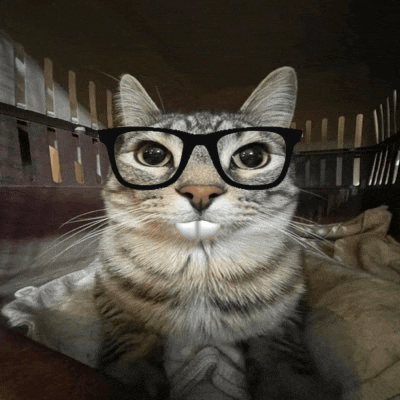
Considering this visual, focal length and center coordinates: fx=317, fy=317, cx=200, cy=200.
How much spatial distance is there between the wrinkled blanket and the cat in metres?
0.02

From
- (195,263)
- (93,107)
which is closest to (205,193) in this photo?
(195,263)

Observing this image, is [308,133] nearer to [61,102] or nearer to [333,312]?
[333,312]

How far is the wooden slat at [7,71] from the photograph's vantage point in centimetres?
48

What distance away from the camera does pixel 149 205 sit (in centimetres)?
40

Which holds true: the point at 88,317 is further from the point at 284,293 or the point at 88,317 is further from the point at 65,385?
the point at 284,293

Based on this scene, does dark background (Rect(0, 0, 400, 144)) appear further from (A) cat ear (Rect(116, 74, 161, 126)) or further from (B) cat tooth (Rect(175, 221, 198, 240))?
(B) cat tooth (Rect(175, 221, 198, 240))

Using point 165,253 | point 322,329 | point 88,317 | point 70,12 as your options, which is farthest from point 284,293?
point 70,12

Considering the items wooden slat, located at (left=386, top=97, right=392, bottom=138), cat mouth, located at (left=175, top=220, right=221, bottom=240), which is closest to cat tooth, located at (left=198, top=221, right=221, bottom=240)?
cat mouth, located at (left=175, top=220, right=221, bottom=240)

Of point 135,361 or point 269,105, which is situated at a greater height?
point 269,105

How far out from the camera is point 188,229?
38cm

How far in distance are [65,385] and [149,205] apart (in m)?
0.23

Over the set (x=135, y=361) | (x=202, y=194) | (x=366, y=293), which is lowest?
(x=135, y=361)

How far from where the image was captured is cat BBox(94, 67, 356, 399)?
40 centimetres

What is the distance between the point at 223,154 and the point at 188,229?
10 cm
